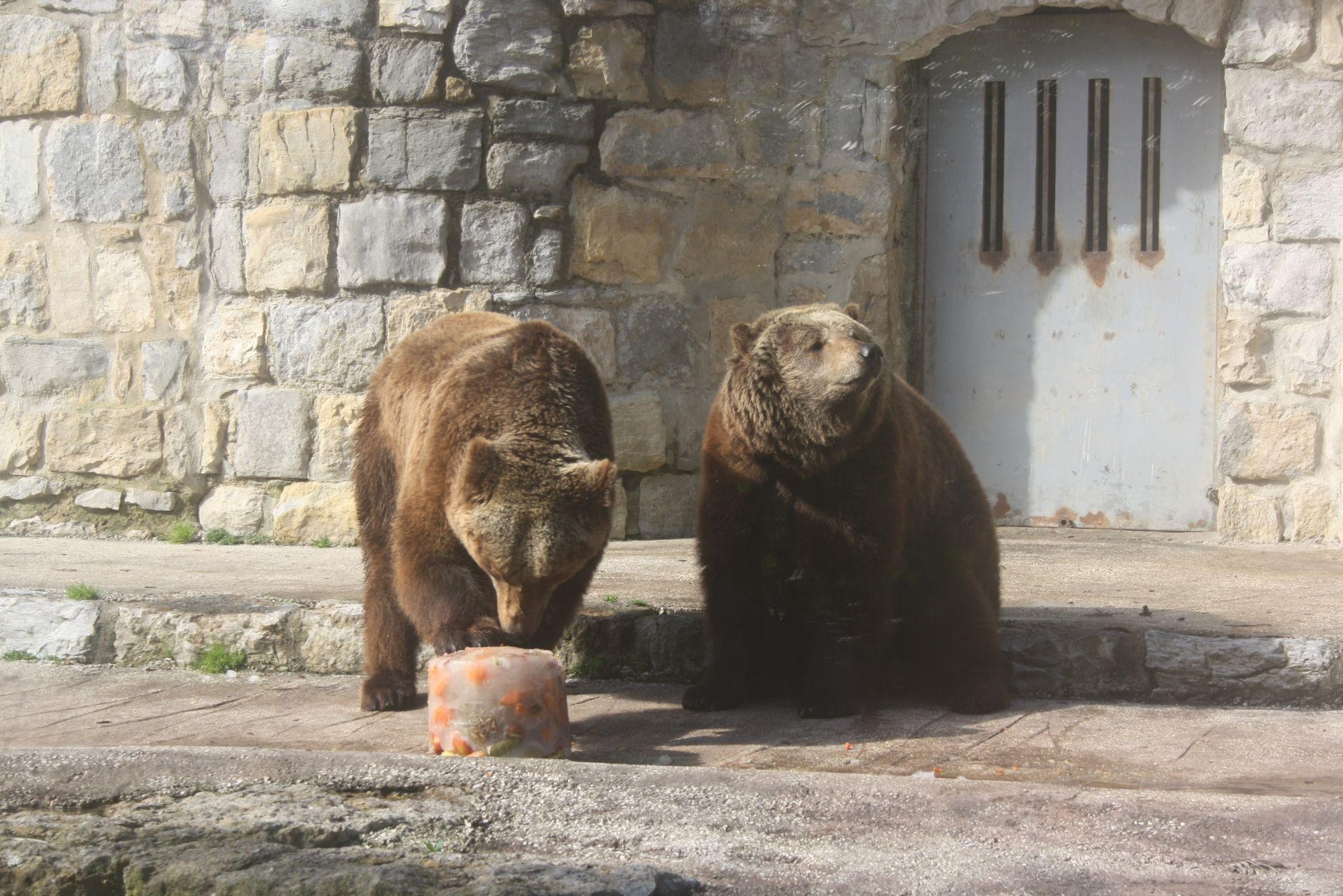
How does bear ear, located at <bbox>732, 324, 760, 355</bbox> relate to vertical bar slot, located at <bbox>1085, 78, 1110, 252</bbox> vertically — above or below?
below

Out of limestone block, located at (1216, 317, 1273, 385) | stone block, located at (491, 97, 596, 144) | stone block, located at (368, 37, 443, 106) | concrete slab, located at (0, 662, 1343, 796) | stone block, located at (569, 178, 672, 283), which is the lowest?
concrete slab, located at (0, 662, 1343, 796)

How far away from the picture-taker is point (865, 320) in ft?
23.0

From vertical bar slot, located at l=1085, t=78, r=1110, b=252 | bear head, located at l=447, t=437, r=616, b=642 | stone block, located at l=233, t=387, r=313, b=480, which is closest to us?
bear head, located at l=447, t=437, r=616, b=642

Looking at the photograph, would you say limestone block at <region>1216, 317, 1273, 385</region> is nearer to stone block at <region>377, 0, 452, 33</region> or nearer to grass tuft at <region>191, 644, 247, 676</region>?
stone block at <region>377, 0, 452, 33</region>

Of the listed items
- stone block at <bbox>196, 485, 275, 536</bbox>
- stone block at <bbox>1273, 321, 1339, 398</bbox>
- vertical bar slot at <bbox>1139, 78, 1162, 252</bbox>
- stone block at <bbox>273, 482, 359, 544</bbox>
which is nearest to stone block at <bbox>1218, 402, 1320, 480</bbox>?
stone block at <bbox>1273, 321, 1339, 398</bbox>

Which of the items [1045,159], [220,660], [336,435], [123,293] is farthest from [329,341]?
[1045,159]

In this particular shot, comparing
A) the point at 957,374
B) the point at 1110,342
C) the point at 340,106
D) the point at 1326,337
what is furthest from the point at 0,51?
the point at 1326,337

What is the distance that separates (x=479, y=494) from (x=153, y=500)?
12.7 feet

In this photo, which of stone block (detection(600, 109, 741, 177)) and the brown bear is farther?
stone block (detection(600, 109, 741, 177))

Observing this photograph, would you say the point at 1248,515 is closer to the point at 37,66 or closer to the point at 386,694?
the point at 386,694

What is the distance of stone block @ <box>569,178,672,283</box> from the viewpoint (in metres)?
6.75

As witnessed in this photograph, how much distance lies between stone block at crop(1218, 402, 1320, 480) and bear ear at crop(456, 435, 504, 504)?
14.2 ft

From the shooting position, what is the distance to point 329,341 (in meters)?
6.80

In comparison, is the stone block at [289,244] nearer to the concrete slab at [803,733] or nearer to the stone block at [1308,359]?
the concrete slab at [803,733]
